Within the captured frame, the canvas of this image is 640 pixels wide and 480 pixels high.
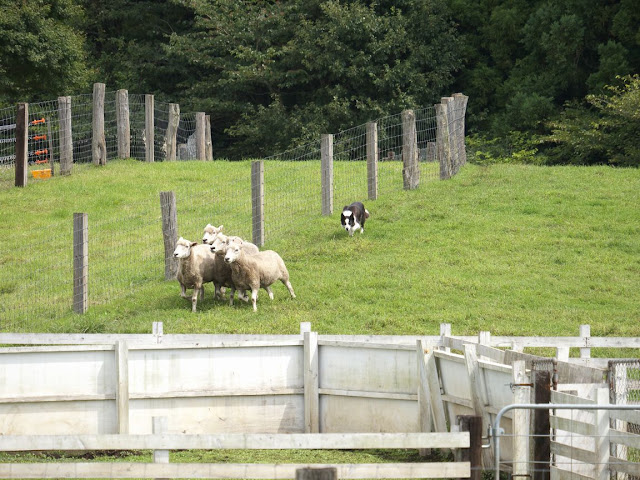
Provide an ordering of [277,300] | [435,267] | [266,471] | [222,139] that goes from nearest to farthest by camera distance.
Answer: [266,471], [277,300], [435,267], [222,139]

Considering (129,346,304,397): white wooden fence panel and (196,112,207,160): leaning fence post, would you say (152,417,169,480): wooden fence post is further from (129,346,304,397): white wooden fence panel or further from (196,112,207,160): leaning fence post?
(196,112,207,160): leaning fence post

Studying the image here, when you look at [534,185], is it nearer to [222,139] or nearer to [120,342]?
[120,342]

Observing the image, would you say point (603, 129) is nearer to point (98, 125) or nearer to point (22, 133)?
point (98, 125)

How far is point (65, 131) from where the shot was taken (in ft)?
87.9

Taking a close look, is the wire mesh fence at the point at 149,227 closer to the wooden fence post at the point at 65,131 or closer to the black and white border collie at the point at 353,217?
the wooden fence post at the point at 65,131

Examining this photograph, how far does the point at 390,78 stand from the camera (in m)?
38.4

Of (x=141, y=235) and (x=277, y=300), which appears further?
(x=141, y=235)

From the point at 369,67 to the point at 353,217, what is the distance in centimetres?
1917

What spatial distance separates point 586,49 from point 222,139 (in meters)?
14.9

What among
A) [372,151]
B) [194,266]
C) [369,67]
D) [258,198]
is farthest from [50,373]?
[369,67]

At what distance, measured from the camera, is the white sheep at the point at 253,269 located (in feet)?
54.1

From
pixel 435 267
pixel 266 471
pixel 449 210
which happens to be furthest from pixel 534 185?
pixel 266 471

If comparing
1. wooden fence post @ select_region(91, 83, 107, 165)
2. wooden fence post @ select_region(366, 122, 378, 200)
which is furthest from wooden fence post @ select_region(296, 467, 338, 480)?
wooden fence post @ select_region(91, 83, 107, 165)

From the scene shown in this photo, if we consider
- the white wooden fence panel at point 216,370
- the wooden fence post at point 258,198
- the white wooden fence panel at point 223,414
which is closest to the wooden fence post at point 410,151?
the wooden fence post at point 258,198
